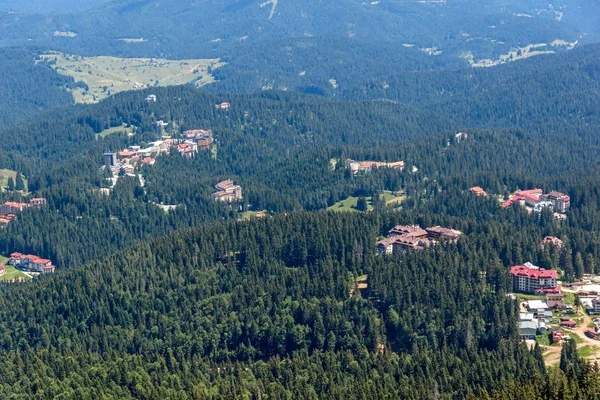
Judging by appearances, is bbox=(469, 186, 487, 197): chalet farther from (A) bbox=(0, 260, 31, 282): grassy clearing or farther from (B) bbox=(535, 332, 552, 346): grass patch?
(A) bbox=(0, 260, 31, 282): grassy clearing

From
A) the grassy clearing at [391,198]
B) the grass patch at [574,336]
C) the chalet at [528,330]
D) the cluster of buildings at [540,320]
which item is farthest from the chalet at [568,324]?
the grassy clearing at [391,198]

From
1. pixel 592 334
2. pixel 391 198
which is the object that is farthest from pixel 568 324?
pixel 391 198

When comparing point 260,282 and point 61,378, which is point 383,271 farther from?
point 61,378

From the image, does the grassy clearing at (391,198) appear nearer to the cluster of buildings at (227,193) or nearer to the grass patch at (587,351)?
the cluster of buildings at (227,193)

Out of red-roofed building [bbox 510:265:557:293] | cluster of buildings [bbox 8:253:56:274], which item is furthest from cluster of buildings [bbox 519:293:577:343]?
cluster of buildings [bbox 8:253:56:274]

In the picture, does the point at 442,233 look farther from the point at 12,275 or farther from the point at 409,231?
the point at 12,275

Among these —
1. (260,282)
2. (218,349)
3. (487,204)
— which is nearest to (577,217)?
(487,204)
